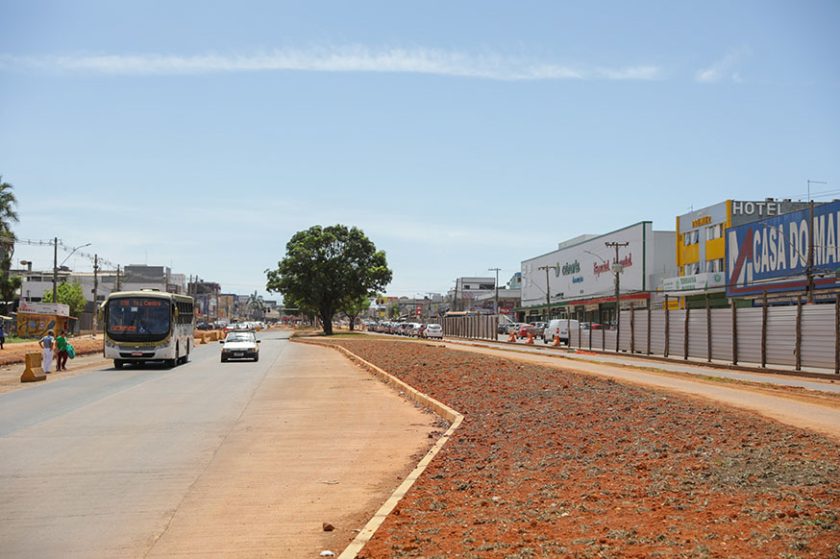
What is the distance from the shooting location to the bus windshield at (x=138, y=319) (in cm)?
3512

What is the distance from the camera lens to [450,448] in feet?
39.9

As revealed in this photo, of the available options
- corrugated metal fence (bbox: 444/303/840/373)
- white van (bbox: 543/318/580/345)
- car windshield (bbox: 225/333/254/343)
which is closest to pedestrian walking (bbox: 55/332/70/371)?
car windshield (bbox: 225/333/254/343)

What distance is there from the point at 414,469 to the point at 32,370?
22.7 metres

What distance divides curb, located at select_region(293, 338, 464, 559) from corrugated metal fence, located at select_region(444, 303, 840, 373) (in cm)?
1347

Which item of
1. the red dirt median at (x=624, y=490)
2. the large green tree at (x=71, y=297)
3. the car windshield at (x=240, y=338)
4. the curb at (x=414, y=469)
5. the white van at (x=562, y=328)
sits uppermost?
the large green tree at (x=71, y=297)

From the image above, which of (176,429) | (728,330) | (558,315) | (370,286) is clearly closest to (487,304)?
(558,315)

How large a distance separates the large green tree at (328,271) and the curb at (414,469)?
2489 inches

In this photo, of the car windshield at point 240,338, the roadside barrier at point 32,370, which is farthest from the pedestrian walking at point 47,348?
the car windshield at point 240,338

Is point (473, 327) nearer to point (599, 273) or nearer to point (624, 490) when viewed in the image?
point (599, 273)

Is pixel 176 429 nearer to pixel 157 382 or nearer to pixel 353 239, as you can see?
pixel 157 382

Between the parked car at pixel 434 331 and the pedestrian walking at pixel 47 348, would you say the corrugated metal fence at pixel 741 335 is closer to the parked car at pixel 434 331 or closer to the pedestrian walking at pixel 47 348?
the pedestrian walking at pixel 47 348

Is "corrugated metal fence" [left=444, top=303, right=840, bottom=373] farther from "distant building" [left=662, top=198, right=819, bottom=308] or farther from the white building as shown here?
the white building

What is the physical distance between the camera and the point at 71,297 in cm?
9712

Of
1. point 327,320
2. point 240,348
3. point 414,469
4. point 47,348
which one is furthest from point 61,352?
point 327,320
